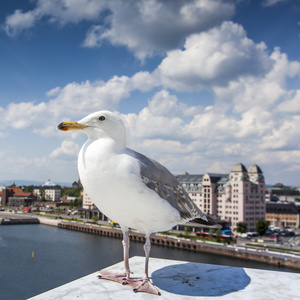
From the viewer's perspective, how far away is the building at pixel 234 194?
47062 millimetres

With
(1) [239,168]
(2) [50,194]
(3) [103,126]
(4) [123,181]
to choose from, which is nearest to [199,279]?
(4) [123,181]

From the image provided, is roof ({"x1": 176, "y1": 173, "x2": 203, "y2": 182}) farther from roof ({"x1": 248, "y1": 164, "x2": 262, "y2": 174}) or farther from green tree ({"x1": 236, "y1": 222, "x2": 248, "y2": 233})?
green tree ({"x1": 236, "y1": 222, "x2": 248, "y2": 233})

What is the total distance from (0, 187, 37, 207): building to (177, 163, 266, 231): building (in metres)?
55.3

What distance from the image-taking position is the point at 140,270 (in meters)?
6.35

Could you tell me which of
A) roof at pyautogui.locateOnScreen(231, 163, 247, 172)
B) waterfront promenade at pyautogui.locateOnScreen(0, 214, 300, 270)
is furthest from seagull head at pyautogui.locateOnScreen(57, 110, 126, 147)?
roof at pyautogui.locateOnScreen(231, 163, 247, 172)

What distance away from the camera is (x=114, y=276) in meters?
5.72

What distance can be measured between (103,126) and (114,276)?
2715 millimetres

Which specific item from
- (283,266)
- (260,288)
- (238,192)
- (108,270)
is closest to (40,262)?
(283,266)

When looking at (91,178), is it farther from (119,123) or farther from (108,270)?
(108,270)

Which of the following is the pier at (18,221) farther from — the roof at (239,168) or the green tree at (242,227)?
the roof at (239,168)

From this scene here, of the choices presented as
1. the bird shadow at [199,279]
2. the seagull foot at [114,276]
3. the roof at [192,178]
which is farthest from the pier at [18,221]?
the seagull foot at [114,276]

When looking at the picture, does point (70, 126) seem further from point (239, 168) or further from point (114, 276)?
point (239, 168)

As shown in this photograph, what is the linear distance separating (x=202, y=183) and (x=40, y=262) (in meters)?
30.5

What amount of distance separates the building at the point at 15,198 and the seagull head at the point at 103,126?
9160 cm
